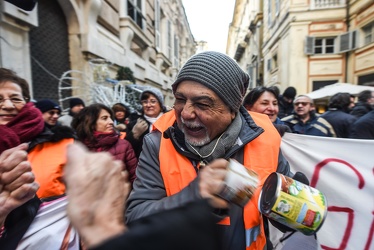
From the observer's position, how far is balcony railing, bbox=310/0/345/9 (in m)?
11.7

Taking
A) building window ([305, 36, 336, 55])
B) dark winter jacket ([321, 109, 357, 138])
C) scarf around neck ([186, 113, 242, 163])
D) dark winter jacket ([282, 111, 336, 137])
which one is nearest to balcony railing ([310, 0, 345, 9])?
building window ([305, 36, 336, 55])

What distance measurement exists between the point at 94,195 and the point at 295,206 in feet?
2.39

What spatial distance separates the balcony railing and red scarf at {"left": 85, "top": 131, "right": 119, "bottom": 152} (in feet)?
42.4

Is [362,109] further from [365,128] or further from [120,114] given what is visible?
[120,114]

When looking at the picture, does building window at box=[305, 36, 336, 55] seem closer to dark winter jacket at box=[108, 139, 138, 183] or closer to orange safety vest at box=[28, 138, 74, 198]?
dark winter jacket at box=[108, 139, 138, 183]

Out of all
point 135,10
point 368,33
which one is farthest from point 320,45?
point 135,10

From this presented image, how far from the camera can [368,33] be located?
10.6m

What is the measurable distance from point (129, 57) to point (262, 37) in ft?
46.2

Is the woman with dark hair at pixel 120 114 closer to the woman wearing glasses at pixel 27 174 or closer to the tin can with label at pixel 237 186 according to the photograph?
the woman wearing glasses at pixel 27 174

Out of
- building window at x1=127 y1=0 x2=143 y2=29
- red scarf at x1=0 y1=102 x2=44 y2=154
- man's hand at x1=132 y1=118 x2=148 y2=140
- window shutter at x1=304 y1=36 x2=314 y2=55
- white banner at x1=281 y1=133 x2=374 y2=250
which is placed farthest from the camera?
window shutter at x1=304 y1=36 x2=314 y2=55

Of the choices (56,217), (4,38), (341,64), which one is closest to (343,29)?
(341,64)

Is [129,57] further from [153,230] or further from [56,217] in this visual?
[153,230]

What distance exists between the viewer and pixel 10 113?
1692 mm

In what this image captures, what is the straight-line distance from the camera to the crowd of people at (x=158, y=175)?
0.51 meters
